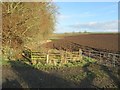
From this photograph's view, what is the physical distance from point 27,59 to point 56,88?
39.0ft

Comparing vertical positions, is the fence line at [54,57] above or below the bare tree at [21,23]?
below

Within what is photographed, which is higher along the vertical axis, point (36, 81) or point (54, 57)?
point (54, 57)

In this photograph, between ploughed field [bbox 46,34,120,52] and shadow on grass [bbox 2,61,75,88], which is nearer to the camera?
shadow on grass [bbox 2,61,75,88]

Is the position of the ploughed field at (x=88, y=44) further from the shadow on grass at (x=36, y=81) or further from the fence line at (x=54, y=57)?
the shadow on grass at (x=36, y=81)

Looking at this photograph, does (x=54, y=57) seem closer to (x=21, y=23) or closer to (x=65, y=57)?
(x=65, y=57)

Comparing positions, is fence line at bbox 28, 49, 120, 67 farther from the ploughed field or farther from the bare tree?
the ploughed field

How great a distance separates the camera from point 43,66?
69.5 feet

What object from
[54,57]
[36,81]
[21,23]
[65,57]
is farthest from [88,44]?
[36,81]

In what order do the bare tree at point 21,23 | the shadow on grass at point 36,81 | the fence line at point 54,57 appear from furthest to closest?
the bare tree at point 21,23 < the fence line at point 54,57 < the shadow on grass at point 36,81

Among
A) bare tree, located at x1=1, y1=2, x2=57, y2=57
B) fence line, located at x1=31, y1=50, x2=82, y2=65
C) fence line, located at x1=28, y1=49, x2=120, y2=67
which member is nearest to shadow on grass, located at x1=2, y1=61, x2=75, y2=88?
fence line, located at x1=31, y1=50, x2=82, y2=65

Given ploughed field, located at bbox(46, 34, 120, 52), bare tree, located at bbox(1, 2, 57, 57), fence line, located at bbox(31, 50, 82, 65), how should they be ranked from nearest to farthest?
fence line, located at bbox(31, 50, 82, 65) → bare tree, located at bbox(1, 2, 57, 57) → ploughed field, located at bbox(46, 34, 120, 52)

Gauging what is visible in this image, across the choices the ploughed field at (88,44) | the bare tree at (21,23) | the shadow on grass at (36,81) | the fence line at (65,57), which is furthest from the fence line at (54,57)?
the ploughed field at (88,44)

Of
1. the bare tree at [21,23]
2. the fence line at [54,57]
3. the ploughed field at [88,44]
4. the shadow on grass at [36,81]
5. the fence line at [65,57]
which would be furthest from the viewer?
the ploughed field at [88,44]

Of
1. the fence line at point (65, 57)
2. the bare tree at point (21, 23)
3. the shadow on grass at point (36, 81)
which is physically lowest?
the shadow on grass at point (36, 81)
